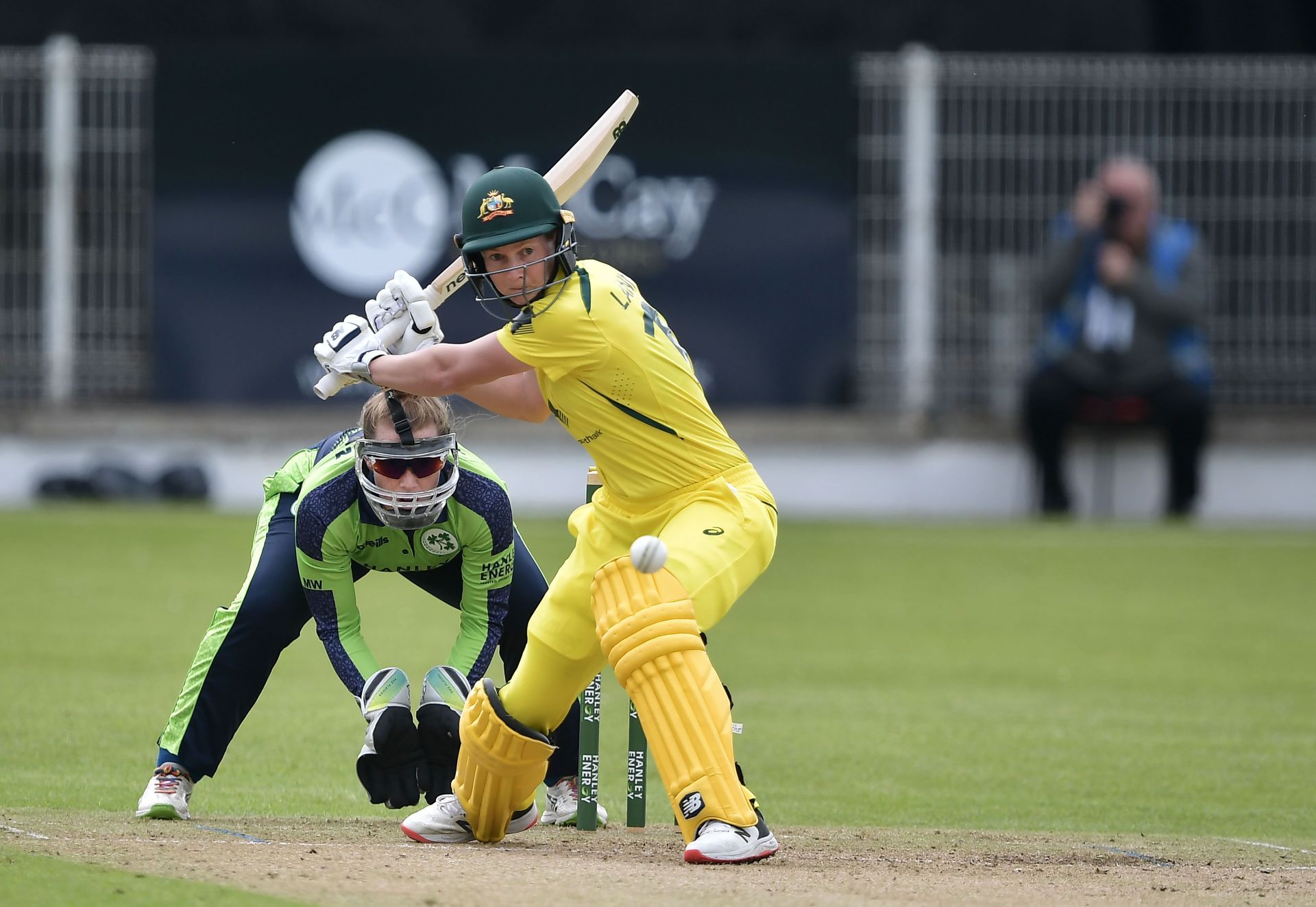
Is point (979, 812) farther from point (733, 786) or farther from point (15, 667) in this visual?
point (15, 667)

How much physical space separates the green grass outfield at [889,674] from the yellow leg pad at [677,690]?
4.90ft

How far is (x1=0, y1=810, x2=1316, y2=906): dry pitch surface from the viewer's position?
4742mm

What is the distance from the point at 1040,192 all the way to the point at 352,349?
1152 cm

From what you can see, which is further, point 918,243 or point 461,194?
point 918,243

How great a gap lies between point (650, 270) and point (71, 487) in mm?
5040

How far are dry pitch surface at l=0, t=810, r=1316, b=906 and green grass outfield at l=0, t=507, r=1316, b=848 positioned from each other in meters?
0.46

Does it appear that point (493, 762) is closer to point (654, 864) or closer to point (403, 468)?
point (654, 864)

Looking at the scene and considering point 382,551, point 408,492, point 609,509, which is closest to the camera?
point 609,509

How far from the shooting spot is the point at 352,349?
565 cm

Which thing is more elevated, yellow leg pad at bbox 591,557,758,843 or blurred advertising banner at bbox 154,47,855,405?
blurred advertising banner at bbox 154,47,855,405

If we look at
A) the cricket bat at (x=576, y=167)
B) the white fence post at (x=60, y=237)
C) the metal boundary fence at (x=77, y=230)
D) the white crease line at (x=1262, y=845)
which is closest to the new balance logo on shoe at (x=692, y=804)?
the cricket bat at (x=576, y=167)

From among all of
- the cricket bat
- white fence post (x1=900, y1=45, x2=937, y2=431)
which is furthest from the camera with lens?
the cricket bat

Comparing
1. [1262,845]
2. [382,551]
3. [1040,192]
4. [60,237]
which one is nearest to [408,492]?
[382,551]

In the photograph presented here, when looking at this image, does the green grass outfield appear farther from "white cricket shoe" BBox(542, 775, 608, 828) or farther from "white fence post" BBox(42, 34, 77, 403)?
"white fence post" BBox(42, 34, 77, 403)
